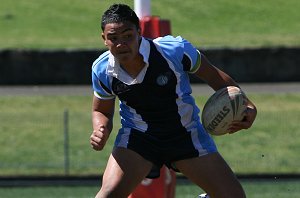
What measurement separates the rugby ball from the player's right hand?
75cm

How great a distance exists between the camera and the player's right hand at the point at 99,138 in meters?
6.46

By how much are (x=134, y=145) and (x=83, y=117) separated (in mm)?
7581

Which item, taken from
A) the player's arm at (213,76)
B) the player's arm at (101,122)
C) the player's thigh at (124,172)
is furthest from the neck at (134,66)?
the player's thigh at (124,172)

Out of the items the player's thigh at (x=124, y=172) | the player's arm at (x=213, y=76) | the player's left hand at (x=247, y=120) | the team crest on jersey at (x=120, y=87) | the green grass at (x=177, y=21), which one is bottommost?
the green grass at (x=177, y=21)

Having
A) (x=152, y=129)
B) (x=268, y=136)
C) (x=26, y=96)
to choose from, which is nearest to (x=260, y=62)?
(x=26, y=96)

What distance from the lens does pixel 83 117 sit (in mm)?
14344

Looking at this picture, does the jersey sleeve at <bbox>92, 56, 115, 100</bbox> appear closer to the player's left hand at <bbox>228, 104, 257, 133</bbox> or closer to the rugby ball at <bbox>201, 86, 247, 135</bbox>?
the rugby ball at <bbox>201, 86, 247, 135</bbox>

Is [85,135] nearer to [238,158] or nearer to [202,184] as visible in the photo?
[238,158]

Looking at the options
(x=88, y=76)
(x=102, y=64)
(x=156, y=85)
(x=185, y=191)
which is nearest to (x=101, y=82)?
(x=102, y=64)

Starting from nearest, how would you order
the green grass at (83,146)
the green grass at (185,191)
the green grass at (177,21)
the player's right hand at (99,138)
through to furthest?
the player's right hand at (99,138), the green grass at (185,191), the green grass at (83,146), the green grass at (177,21)

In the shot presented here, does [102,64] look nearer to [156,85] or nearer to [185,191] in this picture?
[156,85]

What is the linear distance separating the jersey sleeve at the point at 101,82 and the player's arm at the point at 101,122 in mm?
37

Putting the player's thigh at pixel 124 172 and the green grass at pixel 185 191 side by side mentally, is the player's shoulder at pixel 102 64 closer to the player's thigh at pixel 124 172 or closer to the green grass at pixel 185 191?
the player's thigh at pixel 124 172

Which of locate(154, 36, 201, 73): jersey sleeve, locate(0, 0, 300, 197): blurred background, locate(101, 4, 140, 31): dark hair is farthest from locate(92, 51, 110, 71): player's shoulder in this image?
locate(0, 0, 300, 197): blurred background
